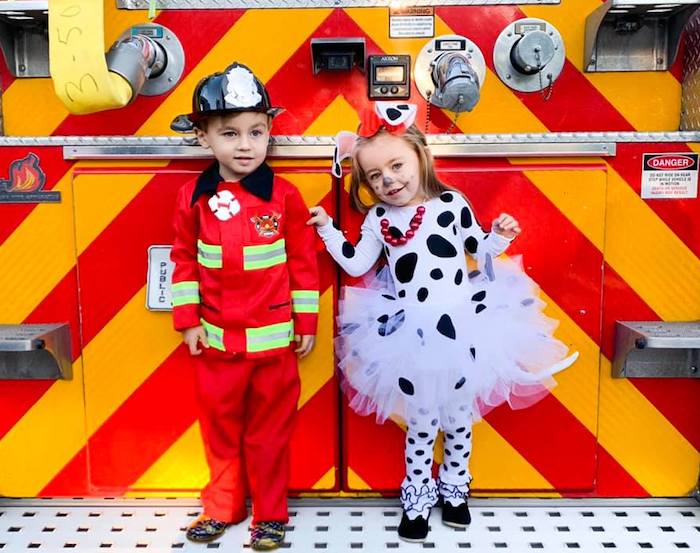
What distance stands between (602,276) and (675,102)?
21.9 inches

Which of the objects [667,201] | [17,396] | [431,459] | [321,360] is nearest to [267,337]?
[321,360]

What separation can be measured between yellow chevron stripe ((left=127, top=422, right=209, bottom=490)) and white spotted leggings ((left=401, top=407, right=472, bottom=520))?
2.10 feet

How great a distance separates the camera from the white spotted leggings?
6.81 feet

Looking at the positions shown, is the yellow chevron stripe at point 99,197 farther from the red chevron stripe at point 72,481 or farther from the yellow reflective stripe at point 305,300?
the red chevron stripe at point 72,481

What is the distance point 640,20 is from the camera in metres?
2.10

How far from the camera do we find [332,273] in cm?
218

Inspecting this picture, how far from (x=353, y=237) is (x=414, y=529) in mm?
864

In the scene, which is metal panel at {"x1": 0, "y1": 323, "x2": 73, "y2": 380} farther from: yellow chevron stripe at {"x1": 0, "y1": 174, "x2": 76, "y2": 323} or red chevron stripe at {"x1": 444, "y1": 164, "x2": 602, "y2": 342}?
red chevron stripe at {"x1": 444, "y1": 164, "x2": 602, "y2": 342}

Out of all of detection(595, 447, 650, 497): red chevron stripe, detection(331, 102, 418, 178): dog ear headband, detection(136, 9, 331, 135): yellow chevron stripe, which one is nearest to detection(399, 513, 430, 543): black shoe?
detection(595, 447, 650, 497): red chevron stripe

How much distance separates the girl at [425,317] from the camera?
6.43 ft

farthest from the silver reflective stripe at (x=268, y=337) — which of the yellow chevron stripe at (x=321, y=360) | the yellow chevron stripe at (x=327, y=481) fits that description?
the yellow chevron stripe at (x=327, y=481)

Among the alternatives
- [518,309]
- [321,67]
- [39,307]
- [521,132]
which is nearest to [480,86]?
[521,132]

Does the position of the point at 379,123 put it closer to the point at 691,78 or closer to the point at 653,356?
the point at 691,78

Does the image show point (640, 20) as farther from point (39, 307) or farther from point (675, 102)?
point (39, 307)
